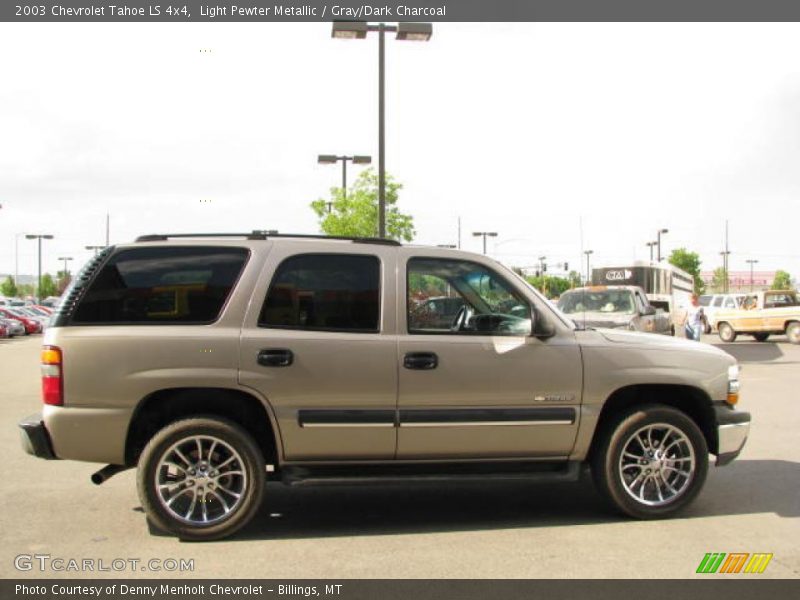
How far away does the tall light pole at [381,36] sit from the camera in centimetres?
1544

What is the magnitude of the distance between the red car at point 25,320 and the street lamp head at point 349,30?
101ft

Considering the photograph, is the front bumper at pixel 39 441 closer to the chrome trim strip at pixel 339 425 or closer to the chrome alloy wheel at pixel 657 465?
the chrome trim strip at pixel 339 425

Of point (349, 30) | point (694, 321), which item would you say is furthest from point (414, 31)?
point (694, 321)

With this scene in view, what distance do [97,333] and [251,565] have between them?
172 cm

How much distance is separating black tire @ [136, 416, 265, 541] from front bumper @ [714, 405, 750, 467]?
317cm

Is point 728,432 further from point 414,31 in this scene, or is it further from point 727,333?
point 727,333

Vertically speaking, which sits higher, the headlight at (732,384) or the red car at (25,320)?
the headlight at (732,384)

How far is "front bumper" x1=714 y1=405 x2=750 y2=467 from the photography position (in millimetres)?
5562

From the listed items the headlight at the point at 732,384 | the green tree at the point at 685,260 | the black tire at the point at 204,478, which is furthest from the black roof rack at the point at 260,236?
the green tree at the point at 685,260

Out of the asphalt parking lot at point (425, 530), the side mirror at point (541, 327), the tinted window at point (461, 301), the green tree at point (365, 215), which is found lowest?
the asphalt parking lot at point (425, 530)

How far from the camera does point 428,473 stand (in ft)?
17.2

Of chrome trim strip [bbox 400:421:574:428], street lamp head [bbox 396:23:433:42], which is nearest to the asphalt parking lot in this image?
chrome trim strip [bbox 400:421:574:428]

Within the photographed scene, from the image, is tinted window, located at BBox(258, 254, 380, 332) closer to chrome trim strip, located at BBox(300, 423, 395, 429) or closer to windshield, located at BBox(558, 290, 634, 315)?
chrome trim strip, located at BBox(300, 423, 395, 429)

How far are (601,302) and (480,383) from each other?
11736 mm
